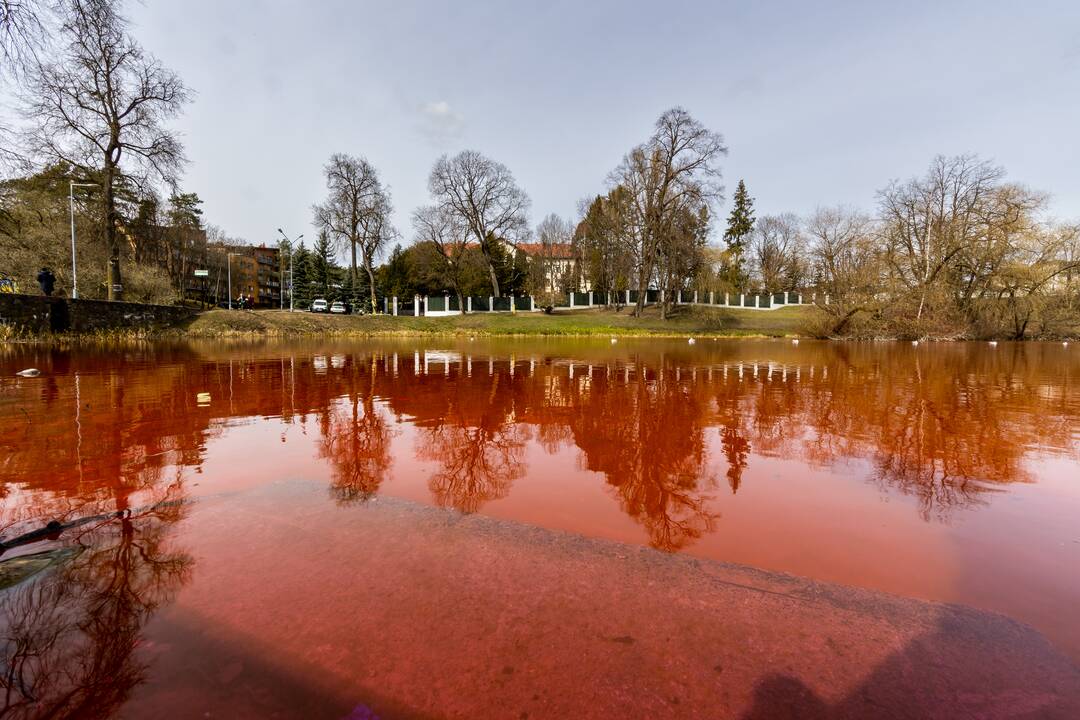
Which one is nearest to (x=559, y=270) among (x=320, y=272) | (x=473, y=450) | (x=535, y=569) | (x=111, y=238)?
(x=320, y=272)

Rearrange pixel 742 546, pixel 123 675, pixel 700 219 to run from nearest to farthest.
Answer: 1. pixel 123 675
2. pixel 742 546
3. pixel 700 219

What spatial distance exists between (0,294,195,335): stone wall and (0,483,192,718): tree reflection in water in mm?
22727

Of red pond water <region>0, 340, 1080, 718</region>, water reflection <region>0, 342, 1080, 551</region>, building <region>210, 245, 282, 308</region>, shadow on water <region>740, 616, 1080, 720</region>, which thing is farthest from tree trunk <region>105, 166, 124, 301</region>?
building <region>210, 245, 282, 308</region>

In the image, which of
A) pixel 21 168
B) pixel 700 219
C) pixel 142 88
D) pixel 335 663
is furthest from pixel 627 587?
pixel 700 219

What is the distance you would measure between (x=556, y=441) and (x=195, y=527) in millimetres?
3532

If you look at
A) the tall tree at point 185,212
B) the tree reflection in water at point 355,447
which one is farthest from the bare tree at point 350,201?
the tree reflection in water at point 355,447

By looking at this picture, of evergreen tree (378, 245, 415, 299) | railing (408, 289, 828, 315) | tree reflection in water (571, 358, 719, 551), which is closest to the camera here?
tree reflection in water (571, 358, 719, 551)

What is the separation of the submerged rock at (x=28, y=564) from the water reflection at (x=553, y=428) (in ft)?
2.30

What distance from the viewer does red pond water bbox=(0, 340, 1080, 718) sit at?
1921mm

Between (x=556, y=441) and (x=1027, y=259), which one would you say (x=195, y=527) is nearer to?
(x=556, y=441)

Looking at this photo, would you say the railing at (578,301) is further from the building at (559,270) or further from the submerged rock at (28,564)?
the submerged rock at (28,564)

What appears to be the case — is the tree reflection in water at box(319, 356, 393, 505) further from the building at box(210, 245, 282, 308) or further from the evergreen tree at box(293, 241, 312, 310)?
the building at box(210, 245, 282, 308)

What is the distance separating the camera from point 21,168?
7676mm

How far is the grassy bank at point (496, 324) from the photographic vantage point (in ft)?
94.2
